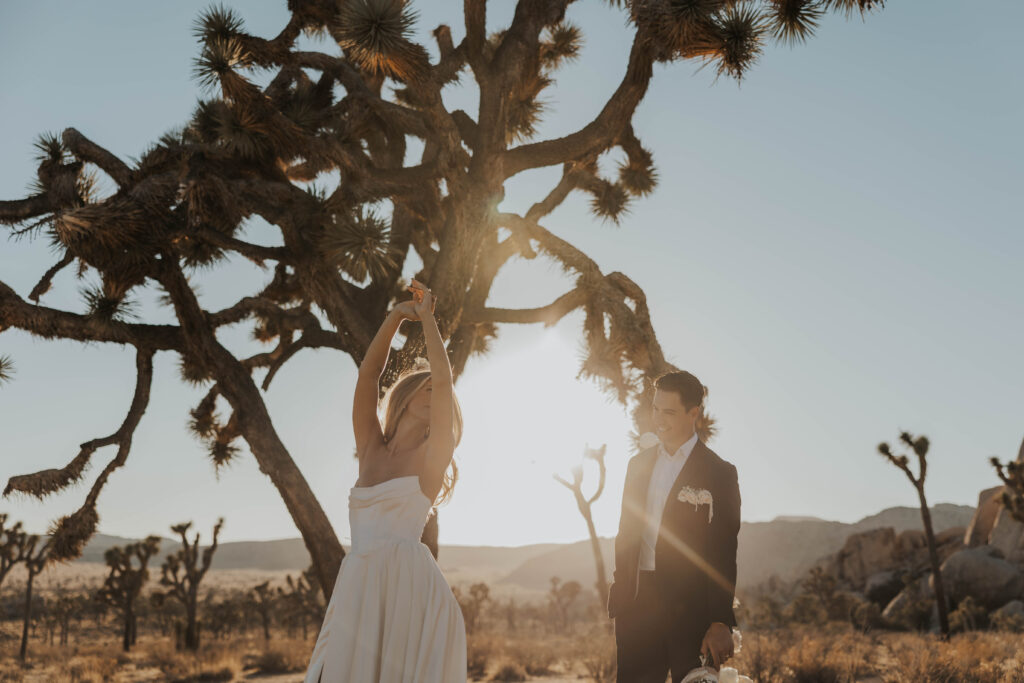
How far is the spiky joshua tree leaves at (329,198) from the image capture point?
25.1 ft

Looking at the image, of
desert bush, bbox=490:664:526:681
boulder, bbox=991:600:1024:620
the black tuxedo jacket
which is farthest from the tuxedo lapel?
boulder, bbox=991:600:1024:620

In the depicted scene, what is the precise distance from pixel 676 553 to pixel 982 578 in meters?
27.1

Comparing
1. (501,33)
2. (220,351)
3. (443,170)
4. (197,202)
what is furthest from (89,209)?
(501,33)

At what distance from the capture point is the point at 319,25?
9.27 m

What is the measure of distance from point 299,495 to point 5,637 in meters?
27.8

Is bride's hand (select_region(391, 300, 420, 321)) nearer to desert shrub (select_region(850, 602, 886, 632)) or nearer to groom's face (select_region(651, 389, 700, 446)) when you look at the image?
groom's face (select_region(651, 389, 700, 446))

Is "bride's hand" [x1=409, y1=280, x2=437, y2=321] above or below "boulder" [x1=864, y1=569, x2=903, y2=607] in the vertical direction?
above

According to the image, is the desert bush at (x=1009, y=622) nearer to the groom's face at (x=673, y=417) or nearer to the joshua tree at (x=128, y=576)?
the groom's face at (x=673, y=417)

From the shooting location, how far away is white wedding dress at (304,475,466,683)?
91.7 inches

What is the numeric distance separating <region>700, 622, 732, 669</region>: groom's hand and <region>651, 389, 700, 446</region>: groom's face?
835mm

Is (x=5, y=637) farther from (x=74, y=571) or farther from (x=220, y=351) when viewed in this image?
(x=74, y=571)

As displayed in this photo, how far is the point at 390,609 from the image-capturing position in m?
2.37

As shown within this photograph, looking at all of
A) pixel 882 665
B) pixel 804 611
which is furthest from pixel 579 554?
pixel 882 665

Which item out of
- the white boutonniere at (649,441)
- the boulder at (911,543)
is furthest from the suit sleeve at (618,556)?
the boulder at (911,543)
